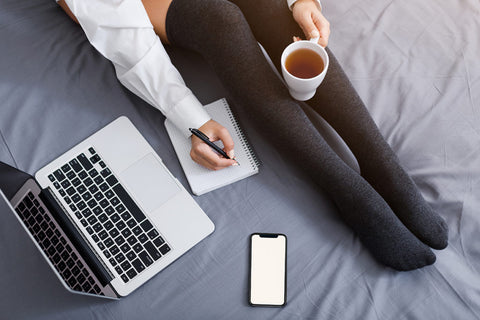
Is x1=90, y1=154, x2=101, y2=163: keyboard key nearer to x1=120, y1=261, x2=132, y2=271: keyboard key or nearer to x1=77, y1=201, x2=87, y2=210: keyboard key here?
x1=77, y1=201, x2=87, y2=210: keyboard key

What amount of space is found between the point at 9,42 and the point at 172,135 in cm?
46

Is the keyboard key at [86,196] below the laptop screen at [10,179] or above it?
below

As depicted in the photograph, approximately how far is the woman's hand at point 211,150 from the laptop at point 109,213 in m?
0.07

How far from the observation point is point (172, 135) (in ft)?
2.79

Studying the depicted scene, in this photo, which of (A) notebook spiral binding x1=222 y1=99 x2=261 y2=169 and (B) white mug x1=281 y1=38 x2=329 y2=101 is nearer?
(B) white mug x1=281 y1=38 x2=329 y2=101

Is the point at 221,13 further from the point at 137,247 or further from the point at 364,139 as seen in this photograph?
the point at 137,247

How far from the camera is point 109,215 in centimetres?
78

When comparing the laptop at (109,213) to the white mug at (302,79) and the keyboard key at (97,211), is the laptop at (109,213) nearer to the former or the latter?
the keyboard key at (97,211)

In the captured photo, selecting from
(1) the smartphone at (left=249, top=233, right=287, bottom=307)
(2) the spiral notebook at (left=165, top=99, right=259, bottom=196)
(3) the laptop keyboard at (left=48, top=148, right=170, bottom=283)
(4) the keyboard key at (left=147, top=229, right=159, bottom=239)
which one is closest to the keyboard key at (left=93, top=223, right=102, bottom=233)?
(3) the laptop keyboard at (left=48, top=148, right=170, bottom=283)

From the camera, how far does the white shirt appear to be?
781 mm

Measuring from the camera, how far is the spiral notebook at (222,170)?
82 cm

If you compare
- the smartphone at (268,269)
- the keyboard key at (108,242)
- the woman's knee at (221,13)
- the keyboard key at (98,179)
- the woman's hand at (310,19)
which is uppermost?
the woman's knee at (221,13)

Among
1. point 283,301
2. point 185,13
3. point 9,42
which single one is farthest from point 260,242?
point 9,42

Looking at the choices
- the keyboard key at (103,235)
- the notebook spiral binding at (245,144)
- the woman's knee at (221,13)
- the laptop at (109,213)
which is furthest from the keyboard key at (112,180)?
the woman's knee at (221,13)
